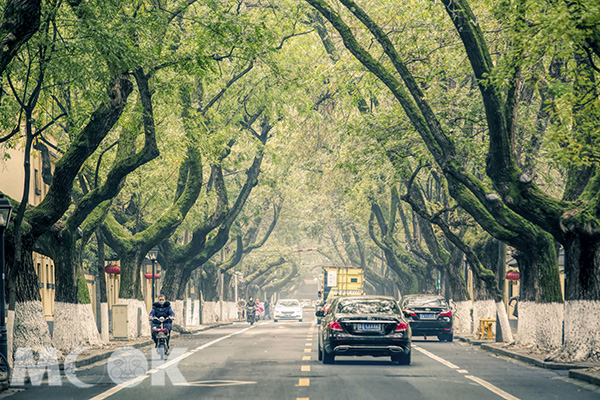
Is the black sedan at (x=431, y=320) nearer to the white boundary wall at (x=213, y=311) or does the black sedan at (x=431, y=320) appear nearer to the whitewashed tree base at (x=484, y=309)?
the whitewashed tree base at (x=484, y=309)

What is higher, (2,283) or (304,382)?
(2,283)

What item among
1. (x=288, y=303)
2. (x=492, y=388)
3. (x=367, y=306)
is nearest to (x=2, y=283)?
(x=367, y=306)

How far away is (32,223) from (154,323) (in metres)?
4.90

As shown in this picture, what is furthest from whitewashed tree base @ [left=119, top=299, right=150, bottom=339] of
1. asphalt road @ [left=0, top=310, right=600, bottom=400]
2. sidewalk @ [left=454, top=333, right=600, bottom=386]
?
sidewalk @ [left=454, top=333, right=600, bottom=386]

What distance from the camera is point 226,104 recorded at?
113 feet

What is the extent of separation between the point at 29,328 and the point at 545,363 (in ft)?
34.9

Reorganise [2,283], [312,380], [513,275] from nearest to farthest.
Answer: [2,283]
[312,380]
[513,275]

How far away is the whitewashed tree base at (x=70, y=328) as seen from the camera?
23.1 metres

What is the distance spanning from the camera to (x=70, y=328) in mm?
23250

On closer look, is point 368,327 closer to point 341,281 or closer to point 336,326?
point 336,326

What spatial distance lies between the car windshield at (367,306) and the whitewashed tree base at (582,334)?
3.52 metres

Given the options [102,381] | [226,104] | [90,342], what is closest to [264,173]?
[226,104]
